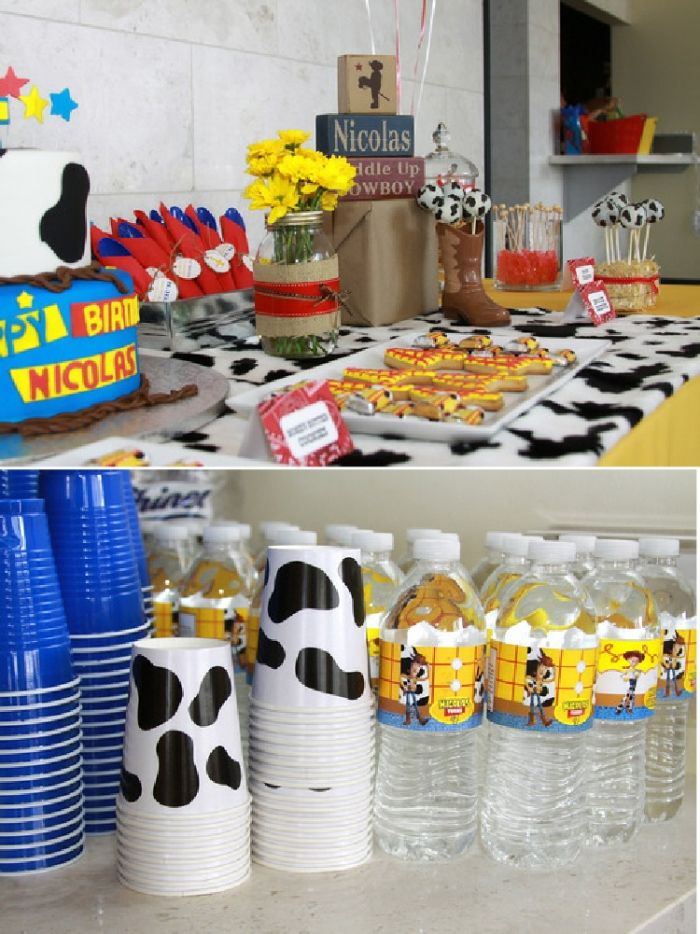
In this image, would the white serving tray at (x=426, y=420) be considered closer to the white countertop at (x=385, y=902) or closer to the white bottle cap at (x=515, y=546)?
the white bottle cap at (x=515, y=546)

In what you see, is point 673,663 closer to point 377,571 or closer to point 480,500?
point 377,571

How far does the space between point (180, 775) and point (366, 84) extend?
1.37 meters

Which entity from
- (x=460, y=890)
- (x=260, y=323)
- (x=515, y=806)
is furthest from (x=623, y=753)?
(x=260, y=323)

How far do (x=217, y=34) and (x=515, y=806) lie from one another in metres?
1.93

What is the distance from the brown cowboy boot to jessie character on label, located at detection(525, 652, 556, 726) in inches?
33.8

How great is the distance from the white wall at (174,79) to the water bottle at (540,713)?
1.29 meters

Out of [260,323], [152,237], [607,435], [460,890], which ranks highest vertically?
[152,237]

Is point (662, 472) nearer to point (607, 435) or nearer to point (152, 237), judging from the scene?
point (607, 435)

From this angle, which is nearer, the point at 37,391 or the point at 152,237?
the point at 37,391

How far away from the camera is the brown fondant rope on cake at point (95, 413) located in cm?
121

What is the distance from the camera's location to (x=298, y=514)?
98.0 inches

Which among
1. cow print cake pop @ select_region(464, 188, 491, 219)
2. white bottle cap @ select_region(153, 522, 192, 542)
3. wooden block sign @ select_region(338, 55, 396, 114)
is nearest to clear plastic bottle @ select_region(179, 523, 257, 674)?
white bottle cap @ select_region(153, 522, 192, 542)

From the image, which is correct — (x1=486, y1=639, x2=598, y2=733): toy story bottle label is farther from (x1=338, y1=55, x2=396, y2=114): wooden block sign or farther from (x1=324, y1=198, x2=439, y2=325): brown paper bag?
(x1=338, y1=55, x2=396, y2=114): wooden block sign

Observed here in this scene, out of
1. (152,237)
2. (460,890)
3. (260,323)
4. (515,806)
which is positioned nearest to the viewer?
(460,890)
